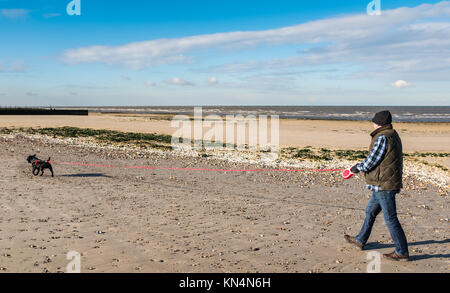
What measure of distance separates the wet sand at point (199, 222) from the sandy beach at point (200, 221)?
23 mm

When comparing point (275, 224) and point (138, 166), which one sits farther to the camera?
point (138, 166)

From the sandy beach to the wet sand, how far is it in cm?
2

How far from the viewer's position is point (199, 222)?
855cm

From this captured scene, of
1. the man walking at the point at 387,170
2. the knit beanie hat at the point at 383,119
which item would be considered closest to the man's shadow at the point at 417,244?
the man walking at the point at 387,170

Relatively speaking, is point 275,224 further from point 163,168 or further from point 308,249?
point 163,168

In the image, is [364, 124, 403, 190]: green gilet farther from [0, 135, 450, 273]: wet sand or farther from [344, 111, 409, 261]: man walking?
[0, 135, 450, 273]: wet sand

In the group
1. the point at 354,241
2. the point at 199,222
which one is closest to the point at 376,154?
the point at 354,241

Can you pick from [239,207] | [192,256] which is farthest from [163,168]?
[192,256]

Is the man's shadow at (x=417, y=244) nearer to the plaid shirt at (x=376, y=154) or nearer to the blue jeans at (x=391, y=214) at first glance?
the blue jeans at (x=391, y=214)

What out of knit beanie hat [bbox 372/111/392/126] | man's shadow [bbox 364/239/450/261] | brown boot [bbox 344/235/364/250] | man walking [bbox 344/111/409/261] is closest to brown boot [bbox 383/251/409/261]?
man walking [bbox 344/111/409/261]

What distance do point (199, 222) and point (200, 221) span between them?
73 millimetres
